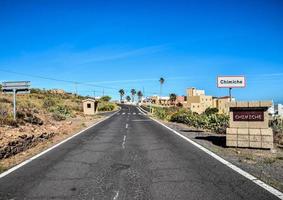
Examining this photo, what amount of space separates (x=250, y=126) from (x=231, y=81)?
127 inches

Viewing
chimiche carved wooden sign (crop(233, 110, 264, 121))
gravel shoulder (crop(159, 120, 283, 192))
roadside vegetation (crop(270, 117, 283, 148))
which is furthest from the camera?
roadside vegetation (crop(270, 117, 283, 148))

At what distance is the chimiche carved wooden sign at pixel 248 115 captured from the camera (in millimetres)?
11922

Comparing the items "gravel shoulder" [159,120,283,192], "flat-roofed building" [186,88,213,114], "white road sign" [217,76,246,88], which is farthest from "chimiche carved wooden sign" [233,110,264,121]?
"flat-roofed building" [186,88,213,114]

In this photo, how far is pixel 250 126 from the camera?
39.5 ft

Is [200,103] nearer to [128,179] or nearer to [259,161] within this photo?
[259,161]

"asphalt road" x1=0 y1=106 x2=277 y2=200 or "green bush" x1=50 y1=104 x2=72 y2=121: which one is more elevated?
"green bush" x1=50 y1=104 x2=72 y2=121

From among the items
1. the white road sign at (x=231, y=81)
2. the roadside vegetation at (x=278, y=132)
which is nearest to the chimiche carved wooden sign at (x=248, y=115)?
the roadside vegetation at (x=278, y=132)

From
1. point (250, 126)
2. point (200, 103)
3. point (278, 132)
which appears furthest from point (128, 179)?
point (200, 103)

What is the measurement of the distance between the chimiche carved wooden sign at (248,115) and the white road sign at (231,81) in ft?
8.37

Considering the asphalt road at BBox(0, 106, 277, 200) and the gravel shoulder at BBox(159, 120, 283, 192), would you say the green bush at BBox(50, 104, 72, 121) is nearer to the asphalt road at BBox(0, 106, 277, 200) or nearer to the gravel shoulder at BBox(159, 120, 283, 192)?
the asphalt road at BBox(0, 106, 277, 200)

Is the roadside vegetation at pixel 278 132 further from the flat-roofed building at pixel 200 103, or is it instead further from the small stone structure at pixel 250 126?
the flat-roofed building at pixel 200 103

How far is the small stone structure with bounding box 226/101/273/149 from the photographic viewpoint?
11742mm

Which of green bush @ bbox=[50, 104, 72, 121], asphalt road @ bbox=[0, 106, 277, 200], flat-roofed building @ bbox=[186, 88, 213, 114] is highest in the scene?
flat-roofed building @ bbox=[186, 88, 213, 114]

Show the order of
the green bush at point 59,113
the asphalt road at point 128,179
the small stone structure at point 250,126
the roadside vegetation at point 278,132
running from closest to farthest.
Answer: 1. the asphalt road at point 128,179
2. the small stone structure at point 250,126
3. the roadside vegetation at point 278,132
4. the green bush at point 59,113
